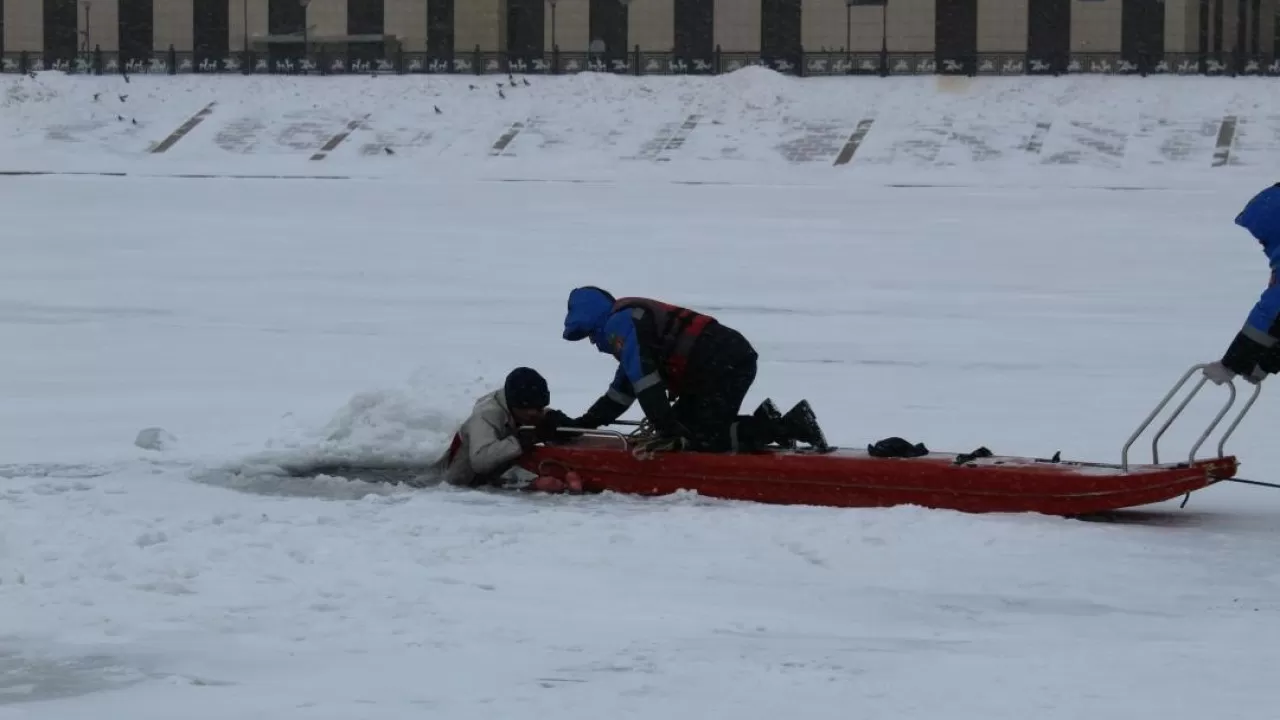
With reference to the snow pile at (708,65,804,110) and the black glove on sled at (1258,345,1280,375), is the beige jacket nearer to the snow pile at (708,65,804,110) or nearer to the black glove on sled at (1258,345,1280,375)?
the black glove on sled at (1258,345,1280,375)

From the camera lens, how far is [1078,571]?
22.2 feet

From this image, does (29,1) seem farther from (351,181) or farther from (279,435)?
(279,435)

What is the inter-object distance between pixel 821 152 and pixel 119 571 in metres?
31.8

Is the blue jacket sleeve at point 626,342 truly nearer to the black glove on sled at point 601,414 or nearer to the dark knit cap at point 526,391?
the black glove on sled at point 601,414

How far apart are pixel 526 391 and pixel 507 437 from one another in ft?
0.74

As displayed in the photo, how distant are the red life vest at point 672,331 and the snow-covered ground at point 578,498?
668 mm

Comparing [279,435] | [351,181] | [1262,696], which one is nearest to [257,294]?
[279,435]

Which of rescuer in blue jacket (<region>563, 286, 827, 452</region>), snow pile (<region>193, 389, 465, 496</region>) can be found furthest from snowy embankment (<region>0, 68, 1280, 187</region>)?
rescuer in blue jacket (<region>563, 286, 827, 452</region>)

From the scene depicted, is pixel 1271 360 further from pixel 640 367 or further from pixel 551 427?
pixel 551 427

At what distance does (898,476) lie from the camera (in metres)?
7.86

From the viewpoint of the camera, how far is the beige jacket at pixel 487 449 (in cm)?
852

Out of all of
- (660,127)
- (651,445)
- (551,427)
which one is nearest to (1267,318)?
(651,445)

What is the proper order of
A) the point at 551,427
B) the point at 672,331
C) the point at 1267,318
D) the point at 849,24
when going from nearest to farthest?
the point at 1267,318
the point at 672,331
the point at 551,427
the point at 849,24

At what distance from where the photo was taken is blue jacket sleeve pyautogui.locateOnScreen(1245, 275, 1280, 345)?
7551 mm
